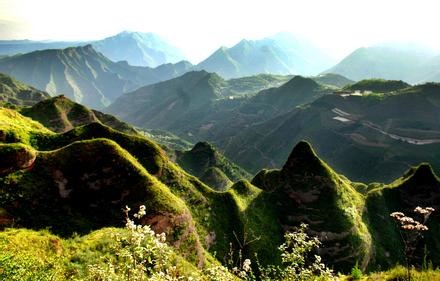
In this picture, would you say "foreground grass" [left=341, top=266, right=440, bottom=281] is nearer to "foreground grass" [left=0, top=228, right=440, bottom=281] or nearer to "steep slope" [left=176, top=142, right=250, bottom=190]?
"foreground grass" [left=0, top=228, right=440, bottom=281]

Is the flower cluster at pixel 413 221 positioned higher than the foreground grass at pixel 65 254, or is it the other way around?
the flower cluster at pixel 413 221

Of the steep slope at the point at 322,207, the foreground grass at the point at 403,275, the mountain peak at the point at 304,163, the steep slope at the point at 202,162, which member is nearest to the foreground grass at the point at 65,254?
the foreground grass at the point at 403,275

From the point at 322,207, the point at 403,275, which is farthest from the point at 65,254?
the point at 322,207

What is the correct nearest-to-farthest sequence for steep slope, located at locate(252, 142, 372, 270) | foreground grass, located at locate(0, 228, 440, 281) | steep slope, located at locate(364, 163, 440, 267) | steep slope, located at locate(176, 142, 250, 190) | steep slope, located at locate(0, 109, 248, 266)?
foreground grass, located at locate(0, 228, 440, 281), steep slope, located at locate(0, 109, 248, 266), steep slope, located at locate(252, 142, 372, 270), steep slope, located at locate(364, 163, 440, 267), steep slope, located at locate(176, 142, 250, 190)

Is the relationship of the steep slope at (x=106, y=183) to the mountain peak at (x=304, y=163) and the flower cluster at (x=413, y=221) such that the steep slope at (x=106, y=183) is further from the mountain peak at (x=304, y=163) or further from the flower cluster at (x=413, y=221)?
the flower cluster at (x=413, y=221)

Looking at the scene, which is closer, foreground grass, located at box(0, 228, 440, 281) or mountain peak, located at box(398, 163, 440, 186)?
foreground grass, located at box(0, 228, 440, 281)

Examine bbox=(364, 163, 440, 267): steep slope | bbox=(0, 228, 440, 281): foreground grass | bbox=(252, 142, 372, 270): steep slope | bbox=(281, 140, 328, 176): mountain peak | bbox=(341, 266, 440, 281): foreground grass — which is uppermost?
bbox=(341, 266, 440, 281): foreground grass

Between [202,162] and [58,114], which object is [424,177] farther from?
[202,162]

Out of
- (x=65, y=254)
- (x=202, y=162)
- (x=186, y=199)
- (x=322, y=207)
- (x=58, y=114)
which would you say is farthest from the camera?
(x=202, y=162)

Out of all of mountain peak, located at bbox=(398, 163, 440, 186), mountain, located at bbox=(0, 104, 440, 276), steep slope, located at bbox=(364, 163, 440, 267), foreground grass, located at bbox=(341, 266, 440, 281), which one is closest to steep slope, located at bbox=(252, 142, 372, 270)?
mountain, located at bbox=(0, 104, 440, 276)

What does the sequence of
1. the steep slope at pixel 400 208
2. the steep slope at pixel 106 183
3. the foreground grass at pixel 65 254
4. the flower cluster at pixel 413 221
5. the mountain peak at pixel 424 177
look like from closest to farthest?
the flower cluster at pixel 413 221
the foreground grass at pixel 65 254
the steep slope at pixel 106 183
the steep slope at pixel 400 208
the mountain peak at pixel 424 177

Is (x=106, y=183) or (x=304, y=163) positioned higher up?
(x=106, y=183)

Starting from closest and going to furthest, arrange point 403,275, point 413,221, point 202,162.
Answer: point 413,221, point 403,275, point 202,162

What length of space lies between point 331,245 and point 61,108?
330 feet
